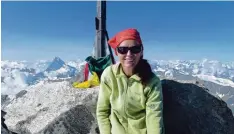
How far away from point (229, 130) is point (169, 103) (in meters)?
1.32

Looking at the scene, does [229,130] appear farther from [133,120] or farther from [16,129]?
[16,129]

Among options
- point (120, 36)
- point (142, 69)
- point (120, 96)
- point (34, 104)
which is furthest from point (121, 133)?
point (34, 104)

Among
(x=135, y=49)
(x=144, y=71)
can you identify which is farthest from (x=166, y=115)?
(x=135, y=49)

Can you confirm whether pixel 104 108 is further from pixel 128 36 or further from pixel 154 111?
pixel 128 36

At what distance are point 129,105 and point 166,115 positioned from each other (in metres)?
1.45

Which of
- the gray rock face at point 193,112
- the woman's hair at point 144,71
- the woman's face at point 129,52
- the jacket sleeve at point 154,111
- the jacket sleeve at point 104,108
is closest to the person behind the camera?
the woman's face at point 129,52

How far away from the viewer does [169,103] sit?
583cm

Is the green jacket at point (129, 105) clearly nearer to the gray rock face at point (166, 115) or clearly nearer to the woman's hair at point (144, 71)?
the woman's hair at point (144, 71)

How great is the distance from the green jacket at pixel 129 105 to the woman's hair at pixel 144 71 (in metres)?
0.05

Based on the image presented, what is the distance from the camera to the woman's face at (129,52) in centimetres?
414

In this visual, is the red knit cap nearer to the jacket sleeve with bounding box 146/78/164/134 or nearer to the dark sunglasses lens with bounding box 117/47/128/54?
the dark sunglasses lens with bounding box 117/47/128/54

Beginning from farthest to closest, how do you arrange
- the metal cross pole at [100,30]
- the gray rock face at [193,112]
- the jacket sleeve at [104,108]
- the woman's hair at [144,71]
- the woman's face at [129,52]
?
1. the metal cross pole at [100,30]
2. the gray rock face at [193,112]
3. the jacket sleeve at [104,108]
4. the woman's hair at [144,71]
5. the woman's face at [129,52]

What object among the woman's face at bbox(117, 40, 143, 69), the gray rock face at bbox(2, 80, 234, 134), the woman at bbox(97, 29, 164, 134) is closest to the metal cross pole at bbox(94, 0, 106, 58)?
the gray rock face at bbox(2, 80, 234, 134)

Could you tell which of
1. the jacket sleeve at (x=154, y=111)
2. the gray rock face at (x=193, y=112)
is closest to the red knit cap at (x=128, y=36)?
the jacket sleeve at (x=154, y=111)
